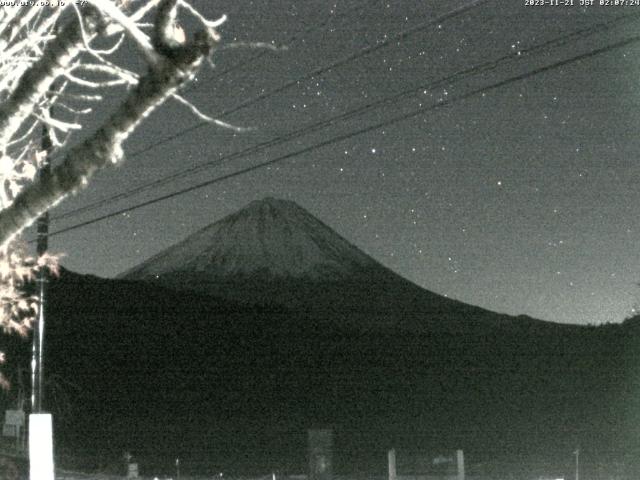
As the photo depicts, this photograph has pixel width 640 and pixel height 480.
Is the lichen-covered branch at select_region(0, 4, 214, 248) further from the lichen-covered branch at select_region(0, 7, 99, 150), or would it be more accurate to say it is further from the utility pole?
the utility pole

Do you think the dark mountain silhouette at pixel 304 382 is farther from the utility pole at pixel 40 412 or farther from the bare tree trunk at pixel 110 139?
the bare tree trunk at pixel 110 139

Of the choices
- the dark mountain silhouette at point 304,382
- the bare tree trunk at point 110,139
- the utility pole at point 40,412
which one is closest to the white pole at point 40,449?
the utility pole at point 40,412

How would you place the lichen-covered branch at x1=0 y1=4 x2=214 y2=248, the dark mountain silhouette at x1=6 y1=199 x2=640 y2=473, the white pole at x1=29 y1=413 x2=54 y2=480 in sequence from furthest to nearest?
the dark mountain silhouette at x1=6 y1=199 x2=640 y2=473 < the white pole at x1=29 y1=413 x2=54 y2=480 < the lichen-covered branch at x1=0 y1=4 x2=214 y2=248

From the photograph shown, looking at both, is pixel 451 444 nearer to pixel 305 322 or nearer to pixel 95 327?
pixel 95 327

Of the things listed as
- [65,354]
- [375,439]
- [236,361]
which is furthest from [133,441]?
[236,361]

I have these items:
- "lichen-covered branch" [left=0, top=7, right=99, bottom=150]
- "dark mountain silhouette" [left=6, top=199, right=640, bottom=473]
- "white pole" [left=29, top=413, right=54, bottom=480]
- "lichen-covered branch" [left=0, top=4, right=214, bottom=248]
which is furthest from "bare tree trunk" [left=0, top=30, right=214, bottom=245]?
"dark mountain silhouette" [left=6, top=199, right=640, bottom=473]

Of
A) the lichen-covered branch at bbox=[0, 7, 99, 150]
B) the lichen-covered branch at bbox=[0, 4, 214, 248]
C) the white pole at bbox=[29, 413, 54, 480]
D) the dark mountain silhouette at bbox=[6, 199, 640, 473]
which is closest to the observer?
the lichen-covered branch at bbox=[0, 4, 214, 248]
